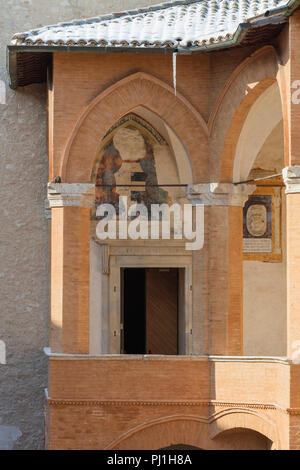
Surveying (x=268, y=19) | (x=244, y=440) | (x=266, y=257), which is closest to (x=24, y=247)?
(x=266, y=257)

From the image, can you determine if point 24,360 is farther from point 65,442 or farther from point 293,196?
point 293,196

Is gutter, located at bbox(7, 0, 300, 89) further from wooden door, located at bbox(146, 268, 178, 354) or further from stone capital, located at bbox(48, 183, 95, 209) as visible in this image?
wooden door, located at bbox(146, 268, 178, 354)

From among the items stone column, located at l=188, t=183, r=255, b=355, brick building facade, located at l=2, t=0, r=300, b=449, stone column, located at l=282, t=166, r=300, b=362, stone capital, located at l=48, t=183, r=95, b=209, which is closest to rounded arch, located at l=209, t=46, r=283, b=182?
brick building facade, located at l=2, t=0, r=300, b=449

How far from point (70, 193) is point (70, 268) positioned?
0.99 m

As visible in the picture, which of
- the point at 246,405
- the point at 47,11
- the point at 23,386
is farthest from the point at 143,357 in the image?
the point at 47,11

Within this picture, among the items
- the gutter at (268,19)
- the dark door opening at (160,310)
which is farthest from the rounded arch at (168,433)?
the gutter at (268,19)

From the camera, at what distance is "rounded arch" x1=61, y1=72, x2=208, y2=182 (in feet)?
44.1

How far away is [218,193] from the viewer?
1339 centimetres

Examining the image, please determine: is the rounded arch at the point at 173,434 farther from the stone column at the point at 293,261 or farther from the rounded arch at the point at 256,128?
the rounded arch at the point at 256,128

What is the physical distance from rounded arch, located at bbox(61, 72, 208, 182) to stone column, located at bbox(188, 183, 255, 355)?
0.38 m

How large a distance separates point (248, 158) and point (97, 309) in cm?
327

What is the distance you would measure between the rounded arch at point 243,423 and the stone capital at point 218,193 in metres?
2.72

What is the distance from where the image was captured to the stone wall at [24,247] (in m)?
15.8

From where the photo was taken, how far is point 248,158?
46.8 ft
